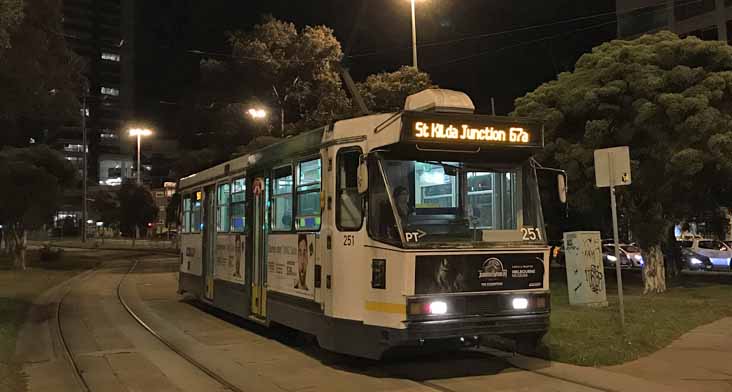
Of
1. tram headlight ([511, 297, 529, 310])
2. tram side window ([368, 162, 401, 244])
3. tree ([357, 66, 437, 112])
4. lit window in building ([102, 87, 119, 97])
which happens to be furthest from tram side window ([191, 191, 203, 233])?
lit window in building ([102, 87, 119, 97])

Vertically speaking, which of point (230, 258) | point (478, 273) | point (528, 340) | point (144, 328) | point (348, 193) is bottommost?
point (144, 328)

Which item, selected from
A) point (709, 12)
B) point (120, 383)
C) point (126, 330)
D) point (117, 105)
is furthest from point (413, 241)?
point (117, 105)

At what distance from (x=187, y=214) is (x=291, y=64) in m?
16.3

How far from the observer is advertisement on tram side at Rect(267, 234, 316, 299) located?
30.9 ft

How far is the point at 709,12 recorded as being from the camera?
148 feet

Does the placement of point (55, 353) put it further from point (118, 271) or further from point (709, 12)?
point (709, 12)

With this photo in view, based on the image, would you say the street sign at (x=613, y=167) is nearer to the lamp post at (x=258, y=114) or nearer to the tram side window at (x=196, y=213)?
the tram side window at (x=196, y=213)

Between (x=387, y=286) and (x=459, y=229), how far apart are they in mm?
1180

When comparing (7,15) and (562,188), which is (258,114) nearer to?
(7,15)

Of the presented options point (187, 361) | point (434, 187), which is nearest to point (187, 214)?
point (187, 361)

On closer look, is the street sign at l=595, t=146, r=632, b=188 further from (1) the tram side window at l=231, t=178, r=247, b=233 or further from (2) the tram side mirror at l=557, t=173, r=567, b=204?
(1) the tram side window at l=231, t=178, r=247, b=233

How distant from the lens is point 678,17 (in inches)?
1868

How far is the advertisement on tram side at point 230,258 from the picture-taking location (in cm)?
1243

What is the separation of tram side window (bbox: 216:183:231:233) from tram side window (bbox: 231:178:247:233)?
15.0 inches
